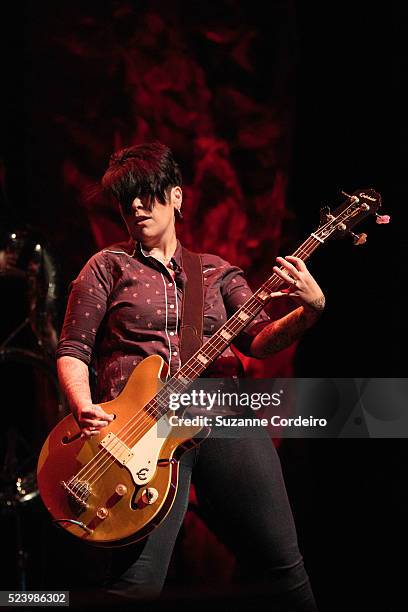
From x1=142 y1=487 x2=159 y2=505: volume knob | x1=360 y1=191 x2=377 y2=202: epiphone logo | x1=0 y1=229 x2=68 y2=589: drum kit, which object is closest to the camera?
x1=142 y1=487 x2=159 y2=505: volume knob

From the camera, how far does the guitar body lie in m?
1.86

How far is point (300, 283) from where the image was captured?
1866 mm

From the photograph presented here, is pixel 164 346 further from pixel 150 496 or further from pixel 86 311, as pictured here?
pixel 150 496

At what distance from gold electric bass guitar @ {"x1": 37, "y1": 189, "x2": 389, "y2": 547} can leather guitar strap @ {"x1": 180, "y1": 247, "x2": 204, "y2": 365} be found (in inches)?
1.1

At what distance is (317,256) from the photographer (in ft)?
9.61

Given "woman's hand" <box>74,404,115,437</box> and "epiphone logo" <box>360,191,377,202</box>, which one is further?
"epiphone logo" <box>360,191,377,202</box>

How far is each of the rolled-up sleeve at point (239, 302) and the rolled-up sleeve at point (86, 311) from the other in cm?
33

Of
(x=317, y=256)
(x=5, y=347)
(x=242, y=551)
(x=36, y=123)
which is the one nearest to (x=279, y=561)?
(x=242, y=551)

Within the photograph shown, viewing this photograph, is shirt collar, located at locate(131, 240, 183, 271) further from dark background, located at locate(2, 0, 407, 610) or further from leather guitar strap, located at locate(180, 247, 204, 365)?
dark background, located at locate(2, 0, 407, 610)

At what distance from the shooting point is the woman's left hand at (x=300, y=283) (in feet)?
6.13

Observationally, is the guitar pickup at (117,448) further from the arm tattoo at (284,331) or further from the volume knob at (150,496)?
the arm tattoo at (284,331)

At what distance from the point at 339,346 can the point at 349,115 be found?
0.82 m

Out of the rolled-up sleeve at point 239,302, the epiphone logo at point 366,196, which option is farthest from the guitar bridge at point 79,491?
the epiphone logo at point 366,196

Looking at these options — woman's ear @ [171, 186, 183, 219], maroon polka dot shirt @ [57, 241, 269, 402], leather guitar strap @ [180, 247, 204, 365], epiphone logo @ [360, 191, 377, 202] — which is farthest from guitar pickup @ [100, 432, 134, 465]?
epiphone logo @ [360, 191, 377, 202]
